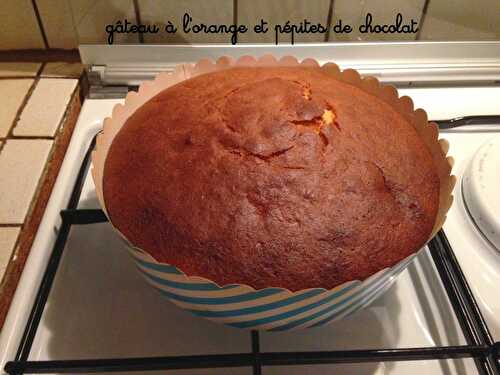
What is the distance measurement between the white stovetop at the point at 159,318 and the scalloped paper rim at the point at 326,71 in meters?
0.13

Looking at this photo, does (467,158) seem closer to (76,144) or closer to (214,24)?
(214,24)

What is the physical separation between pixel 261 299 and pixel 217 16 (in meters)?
0.62

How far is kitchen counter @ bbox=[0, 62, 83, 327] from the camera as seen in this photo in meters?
0.70

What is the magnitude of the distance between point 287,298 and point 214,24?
2.05ft

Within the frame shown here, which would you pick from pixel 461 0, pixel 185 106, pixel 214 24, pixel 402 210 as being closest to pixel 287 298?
pixel 402 210

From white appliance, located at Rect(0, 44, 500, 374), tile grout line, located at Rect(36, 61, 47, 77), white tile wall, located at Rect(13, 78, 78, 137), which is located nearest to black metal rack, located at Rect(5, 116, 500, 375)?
white appliance, located at Rect(0, 44, 500, 374)

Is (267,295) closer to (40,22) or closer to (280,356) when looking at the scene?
(280,356)

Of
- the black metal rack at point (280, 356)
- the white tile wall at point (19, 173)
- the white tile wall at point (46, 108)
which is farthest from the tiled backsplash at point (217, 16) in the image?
the black metal rack at point (280, 356)

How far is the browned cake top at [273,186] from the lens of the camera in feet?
1.81

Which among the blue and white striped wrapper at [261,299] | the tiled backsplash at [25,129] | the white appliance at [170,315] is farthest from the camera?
the tiled backsplash at [25,129]

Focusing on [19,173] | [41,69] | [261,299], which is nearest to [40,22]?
[41,69]

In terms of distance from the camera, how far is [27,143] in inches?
33.2

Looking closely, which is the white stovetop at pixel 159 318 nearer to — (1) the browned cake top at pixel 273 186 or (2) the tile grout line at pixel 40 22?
(1) the browned cake top at pixel 273 186

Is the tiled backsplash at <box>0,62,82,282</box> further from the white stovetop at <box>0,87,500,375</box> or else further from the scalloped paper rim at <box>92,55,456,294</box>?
the scalloped paper rim at <box>92,55,456,294</box>
